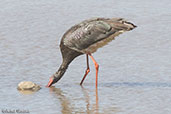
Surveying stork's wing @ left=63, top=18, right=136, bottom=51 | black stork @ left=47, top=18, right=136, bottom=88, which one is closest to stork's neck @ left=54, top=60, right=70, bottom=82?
black stork @ left=47, top=18, right=136, bottom=88

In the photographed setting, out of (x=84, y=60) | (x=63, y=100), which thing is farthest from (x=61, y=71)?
(x=84, y=60)

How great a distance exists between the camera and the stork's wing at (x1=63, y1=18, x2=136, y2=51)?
1014 centimetres

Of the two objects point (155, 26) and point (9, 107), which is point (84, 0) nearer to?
point (155, 26)

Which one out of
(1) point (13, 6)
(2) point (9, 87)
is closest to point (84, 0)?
(1) point (13, 6)

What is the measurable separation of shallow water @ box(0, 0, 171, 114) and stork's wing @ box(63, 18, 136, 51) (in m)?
0.59

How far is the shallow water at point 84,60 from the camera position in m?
8.49

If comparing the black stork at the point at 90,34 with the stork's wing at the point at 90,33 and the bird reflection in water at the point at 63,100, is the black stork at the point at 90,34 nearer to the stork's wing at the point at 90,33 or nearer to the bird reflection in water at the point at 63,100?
the stork's wing at the point at 90,33

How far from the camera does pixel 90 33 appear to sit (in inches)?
402

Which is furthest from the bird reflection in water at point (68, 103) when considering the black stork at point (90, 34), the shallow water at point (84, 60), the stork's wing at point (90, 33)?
the stork's wing at point (90, 33)

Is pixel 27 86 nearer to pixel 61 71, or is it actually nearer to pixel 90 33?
pixel 61 71

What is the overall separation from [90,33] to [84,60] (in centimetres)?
127

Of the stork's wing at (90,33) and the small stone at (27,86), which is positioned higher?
the stork's wing at (90,33)

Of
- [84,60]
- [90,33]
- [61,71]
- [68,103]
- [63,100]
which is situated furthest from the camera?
[84,60]

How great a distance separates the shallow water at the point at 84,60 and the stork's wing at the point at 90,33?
59cm
